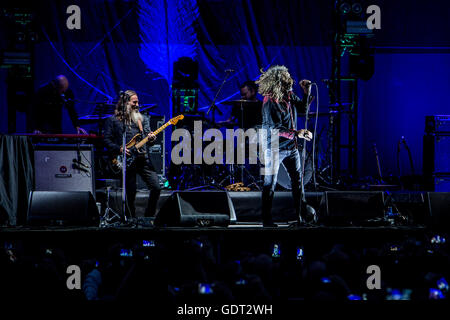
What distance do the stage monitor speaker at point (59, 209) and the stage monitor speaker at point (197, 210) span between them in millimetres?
971

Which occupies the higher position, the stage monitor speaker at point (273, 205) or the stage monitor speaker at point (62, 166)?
the stage monitor speaker at point (62, 166)

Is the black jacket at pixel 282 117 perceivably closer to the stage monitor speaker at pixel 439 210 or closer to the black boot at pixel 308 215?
the black boot at pixel 308 215

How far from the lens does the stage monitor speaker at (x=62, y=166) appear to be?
791 centimetres

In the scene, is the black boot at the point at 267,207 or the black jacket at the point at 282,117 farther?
the black boot at the point at 267,207

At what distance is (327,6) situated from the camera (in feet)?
40.8

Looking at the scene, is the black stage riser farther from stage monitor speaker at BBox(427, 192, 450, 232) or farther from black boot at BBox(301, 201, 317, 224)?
black boot at BBox(301, 201, 317, 224)

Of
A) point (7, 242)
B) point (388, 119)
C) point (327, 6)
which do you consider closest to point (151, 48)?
point (327, 6)

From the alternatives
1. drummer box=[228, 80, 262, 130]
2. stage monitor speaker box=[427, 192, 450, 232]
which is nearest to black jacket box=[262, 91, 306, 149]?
stage monitor speaker box=[427, 192, 450, 232]

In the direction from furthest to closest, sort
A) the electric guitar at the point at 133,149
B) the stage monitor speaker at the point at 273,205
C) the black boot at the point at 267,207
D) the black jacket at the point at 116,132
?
the stage monitor speaker at the point at 273,205
the black jacket at the point at 116,132
the electric guitar at the point at 133,149
the black boot at the point at 267,207

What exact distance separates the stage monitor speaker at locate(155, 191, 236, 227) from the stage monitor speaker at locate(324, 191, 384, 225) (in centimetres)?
132

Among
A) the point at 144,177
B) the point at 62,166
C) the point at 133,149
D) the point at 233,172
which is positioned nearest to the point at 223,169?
the point at 233,172

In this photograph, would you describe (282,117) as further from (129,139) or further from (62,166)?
(62,166)

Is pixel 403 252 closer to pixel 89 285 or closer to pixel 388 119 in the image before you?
pixel 89 285

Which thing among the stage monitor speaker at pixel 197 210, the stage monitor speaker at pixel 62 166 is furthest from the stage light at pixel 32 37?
the stage monitor speaker at pixel 197 210
